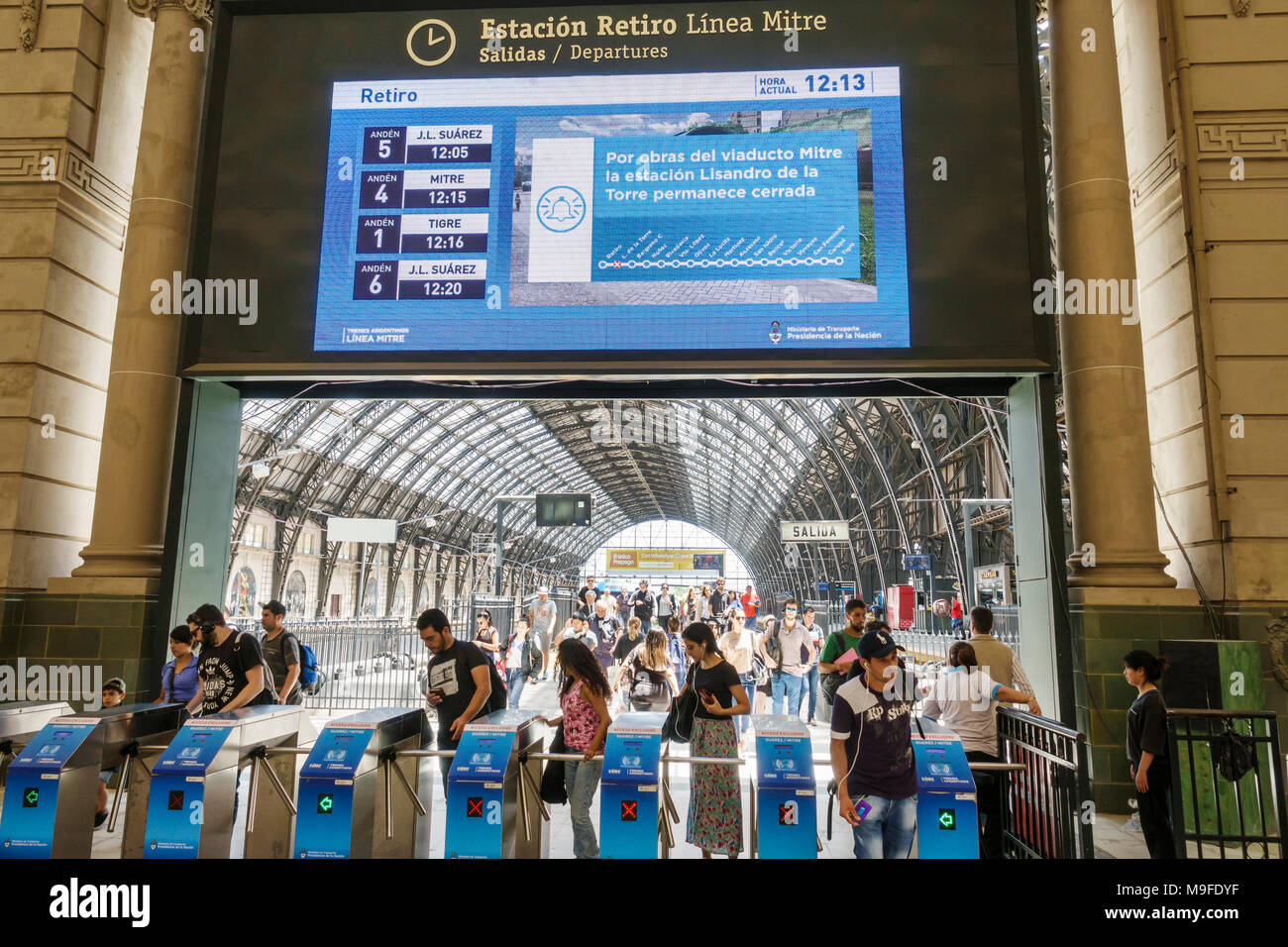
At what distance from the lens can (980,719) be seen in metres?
6.05

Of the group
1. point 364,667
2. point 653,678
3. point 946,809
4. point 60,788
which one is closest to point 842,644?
point 653,678

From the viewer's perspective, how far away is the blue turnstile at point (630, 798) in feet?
16.0

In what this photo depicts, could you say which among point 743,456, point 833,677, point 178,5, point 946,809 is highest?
point 743,456

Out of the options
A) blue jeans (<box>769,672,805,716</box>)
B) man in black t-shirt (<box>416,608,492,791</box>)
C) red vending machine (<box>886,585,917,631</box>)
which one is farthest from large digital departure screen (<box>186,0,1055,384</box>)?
red vending machine (<box>886,585,917,631</box>)

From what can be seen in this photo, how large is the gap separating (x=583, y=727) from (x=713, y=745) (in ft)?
3.26

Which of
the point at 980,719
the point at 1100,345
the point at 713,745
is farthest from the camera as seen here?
the point at 1100,345

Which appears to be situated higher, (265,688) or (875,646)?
(875,646)

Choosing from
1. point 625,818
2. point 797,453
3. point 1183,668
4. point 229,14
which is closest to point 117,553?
point 229,14

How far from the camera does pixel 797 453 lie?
37469 millimetres

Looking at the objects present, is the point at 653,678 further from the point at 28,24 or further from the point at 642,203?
the point at 28,24

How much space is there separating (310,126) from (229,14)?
180 centimetres

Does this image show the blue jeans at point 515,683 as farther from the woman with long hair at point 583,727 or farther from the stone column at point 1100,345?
the stone column at point 1100,345

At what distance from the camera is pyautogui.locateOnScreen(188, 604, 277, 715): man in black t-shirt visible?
262 inches

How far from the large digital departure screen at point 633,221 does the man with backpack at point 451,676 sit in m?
2.86
